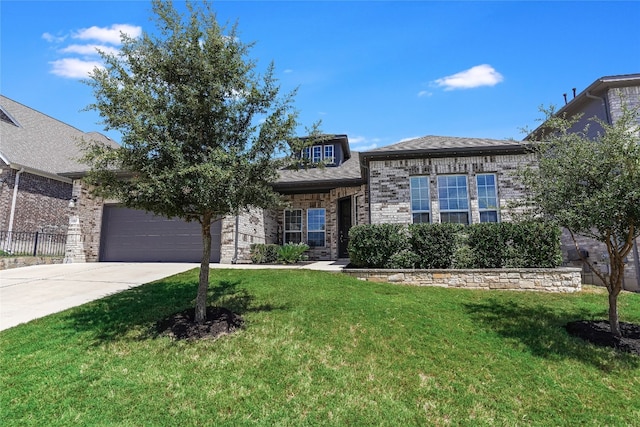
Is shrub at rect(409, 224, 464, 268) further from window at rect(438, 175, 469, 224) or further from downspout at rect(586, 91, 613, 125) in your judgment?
downspout at rect(586, 91, 613, 125)

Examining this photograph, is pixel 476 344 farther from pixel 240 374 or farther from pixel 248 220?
pixel 248 220

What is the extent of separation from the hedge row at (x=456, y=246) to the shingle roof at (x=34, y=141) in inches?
518

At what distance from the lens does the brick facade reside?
14.0 meters

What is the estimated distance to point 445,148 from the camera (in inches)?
412

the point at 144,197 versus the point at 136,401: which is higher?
the point at 144,197

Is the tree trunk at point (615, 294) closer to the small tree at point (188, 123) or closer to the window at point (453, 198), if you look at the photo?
the window at point (453, 198)

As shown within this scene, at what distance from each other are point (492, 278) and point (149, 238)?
12.6 m

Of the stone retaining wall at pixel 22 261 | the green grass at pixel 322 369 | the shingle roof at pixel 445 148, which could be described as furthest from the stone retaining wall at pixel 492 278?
the stone retaining wall at pixel 22 261

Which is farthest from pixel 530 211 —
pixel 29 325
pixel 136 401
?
pixel 29 325

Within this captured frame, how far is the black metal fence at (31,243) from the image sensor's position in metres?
13.5

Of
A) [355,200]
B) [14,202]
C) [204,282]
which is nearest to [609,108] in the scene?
[355,200]

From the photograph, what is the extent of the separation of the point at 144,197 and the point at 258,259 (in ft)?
25.2

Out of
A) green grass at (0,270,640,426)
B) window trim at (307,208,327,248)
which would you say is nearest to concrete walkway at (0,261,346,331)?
green grass at (0,270,640,426)

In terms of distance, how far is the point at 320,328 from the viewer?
533 centimetres
